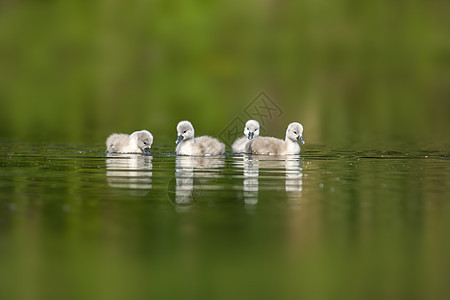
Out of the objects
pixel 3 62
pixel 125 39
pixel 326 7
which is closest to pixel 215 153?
pixel 3 62

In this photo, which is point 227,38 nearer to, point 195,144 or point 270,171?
point 195,144

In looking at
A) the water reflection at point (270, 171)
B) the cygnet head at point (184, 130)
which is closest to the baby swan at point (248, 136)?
the water reflection at point (270, 171)

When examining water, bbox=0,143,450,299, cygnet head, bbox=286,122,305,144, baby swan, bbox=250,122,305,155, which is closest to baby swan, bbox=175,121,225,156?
baby swan, bbox=250,122,305,155

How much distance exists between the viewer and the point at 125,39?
482ft

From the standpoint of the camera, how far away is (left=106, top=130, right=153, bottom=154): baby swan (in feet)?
75.8

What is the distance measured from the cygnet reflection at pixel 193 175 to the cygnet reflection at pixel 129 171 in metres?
0.58

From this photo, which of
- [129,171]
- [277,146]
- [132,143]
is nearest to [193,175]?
[129,171]

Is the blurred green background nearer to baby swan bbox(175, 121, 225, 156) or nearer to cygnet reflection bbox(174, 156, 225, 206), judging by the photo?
baby swan bbox(175, 121, 225, 156)

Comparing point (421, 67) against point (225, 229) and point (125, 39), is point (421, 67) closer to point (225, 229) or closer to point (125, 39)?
point (125, 39)

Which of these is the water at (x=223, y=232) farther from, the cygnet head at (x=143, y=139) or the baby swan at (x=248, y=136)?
the baby swan at (x=248, y=136)

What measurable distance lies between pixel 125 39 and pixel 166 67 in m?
29.2

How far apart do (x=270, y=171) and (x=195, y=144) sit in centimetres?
346

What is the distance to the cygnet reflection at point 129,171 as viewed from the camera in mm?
17641

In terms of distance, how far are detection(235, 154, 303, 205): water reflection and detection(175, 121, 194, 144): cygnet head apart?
134 cm
